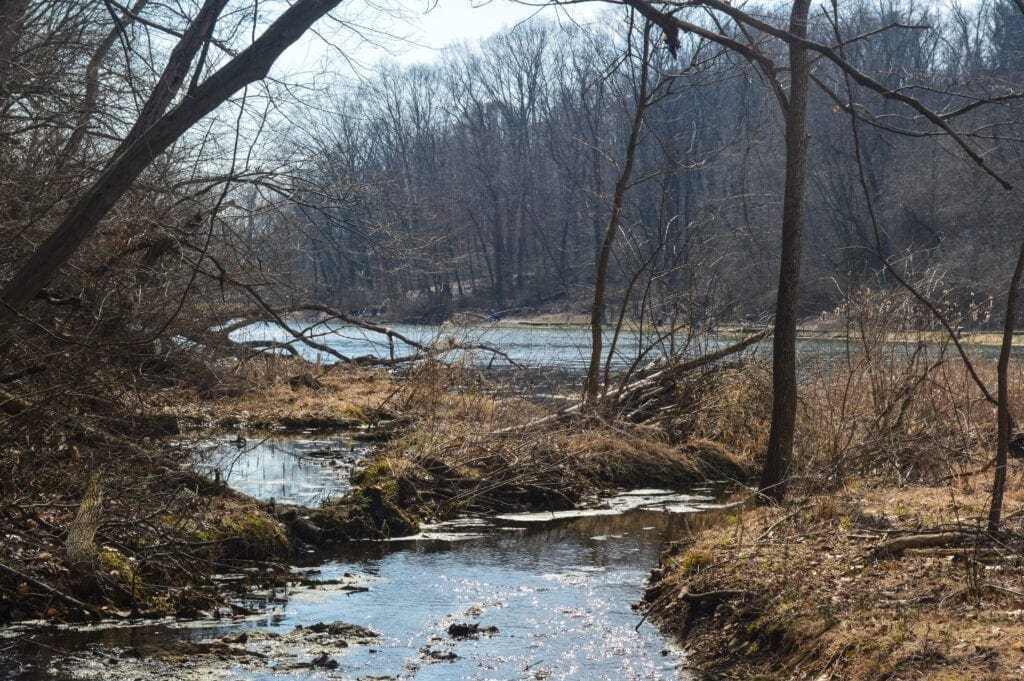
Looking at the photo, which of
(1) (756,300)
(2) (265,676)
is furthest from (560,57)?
(2) (265,676)

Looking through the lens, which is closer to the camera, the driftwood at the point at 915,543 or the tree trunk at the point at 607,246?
the driftwood at the point at 915,543

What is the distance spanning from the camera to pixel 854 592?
603cm

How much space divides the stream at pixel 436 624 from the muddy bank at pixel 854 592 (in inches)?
15.4

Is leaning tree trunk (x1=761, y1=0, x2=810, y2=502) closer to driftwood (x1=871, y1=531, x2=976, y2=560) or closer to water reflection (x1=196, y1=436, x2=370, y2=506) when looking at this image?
driftwood (x1=871, y1=531, x2=976, y2=560)

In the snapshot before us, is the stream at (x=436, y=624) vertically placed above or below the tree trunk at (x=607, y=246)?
below

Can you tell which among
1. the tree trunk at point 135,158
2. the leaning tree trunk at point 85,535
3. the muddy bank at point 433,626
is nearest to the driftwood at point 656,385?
the muddy bank at point 433,626

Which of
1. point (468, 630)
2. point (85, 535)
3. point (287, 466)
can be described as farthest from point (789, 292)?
point (287, 466)

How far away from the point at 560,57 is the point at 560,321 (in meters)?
16.6

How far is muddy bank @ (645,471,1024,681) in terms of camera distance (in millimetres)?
5098

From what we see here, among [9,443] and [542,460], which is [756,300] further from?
[9,443]

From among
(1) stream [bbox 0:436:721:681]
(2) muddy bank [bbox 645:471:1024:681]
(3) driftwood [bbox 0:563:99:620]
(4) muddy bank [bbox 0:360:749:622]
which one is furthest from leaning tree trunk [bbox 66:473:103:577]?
(2) muddy bank [bbox 645:471:1024:681]

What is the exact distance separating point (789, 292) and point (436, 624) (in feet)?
14.5

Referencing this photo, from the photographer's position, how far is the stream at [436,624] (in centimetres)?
615

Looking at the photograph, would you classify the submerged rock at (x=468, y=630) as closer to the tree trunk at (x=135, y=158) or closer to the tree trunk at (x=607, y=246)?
the tree trunk at (x=135, y=158)
